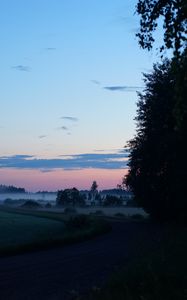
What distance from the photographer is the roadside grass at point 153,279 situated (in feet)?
35.3

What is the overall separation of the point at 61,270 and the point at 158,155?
2468cm

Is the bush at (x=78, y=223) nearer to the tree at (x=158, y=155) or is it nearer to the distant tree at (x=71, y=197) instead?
the tree at (x=158, y=155)

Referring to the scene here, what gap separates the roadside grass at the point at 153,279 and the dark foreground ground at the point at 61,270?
1.01 m

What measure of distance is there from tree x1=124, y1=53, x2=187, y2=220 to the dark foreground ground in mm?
14360

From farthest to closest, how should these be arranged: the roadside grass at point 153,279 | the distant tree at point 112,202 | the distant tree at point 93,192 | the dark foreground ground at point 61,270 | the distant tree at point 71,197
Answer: the distant tree at point 93,192
the distant tree at point 71,197
the distant tree at point 112,202
the dark foreground ground at point 61,270
the roadside grass at point 153,279

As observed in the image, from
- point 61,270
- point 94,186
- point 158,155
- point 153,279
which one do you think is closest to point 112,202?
point 94,186

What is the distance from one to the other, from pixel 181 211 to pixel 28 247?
19.1 m

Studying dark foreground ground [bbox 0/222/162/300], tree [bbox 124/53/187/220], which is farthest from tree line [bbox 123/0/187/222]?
dark foreground ground [bbox 0/222/162/300]

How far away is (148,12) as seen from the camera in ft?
46.2

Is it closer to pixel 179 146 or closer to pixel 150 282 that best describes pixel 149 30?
pixel 150 282

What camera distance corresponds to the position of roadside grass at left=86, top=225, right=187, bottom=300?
35.3 feet

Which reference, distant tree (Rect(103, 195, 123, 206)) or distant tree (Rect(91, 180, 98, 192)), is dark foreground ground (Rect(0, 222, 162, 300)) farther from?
distant tree (Rect(91, 180, 98, 192))

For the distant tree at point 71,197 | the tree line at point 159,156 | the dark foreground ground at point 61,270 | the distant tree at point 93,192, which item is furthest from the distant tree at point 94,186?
the dark foreground ground at point 61,270

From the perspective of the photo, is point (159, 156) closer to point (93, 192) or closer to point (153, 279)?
point (153, 279)
